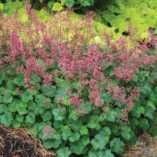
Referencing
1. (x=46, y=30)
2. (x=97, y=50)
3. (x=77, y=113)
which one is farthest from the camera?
(x=46, y=30)

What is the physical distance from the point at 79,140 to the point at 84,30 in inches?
46.4

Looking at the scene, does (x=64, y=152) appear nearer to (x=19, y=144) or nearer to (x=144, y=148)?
(x=19, y=144)

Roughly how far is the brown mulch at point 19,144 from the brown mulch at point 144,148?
703 millimetres

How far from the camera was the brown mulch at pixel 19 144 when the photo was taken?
3926 millimetres

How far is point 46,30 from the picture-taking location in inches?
177

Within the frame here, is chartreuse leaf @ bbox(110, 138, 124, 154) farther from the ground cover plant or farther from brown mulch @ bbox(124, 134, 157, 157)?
brown mulch @ bbox(124, 134, 157, 157)

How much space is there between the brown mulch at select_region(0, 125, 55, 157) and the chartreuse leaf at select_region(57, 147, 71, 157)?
0.28ft

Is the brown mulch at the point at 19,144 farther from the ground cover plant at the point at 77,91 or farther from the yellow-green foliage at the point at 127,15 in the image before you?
the yellow-green foliage at the point at 127,15

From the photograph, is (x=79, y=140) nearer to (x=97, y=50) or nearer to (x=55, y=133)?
(x=55, y=133)

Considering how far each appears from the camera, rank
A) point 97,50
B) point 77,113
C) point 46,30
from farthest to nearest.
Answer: point 46,30
point 97,50
point 77,113

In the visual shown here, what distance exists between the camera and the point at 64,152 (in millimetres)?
3834

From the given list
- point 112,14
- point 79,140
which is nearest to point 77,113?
point 79,140

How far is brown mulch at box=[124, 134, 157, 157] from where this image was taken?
13.7ft

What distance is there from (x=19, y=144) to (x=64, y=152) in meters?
0.39
